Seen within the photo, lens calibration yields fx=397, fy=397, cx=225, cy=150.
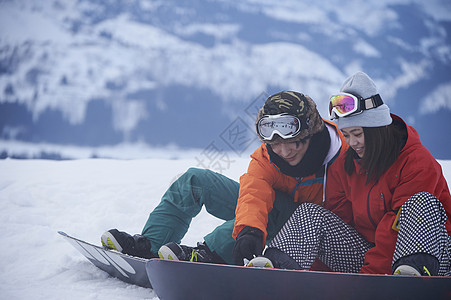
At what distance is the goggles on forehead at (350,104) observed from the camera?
1104mm

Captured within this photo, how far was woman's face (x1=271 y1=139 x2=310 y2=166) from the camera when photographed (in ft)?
4.11

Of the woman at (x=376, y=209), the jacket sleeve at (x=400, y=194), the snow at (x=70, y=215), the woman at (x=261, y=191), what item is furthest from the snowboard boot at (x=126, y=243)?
the jacket sleeve at (x=400, y=194)

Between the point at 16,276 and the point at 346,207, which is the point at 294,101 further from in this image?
the point at 16,276

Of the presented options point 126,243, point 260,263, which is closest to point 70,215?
point 126,243

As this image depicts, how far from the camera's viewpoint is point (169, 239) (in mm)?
1461

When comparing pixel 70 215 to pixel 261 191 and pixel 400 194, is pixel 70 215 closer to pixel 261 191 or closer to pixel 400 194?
pixel 261 191

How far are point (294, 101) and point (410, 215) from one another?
498mm

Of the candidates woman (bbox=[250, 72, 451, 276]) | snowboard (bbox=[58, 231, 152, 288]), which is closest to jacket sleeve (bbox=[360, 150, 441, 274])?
woman (bbox=[250, 72, 451, 276])

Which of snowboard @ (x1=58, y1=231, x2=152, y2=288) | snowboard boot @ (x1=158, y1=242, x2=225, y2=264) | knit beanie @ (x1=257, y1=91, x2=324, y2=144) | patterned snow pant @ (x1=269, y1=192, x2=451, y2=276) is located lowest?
snowboard @ (x1=58, y1=231, x2=152, y2=288)

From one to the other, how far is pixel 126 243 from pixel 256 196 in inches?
19.8

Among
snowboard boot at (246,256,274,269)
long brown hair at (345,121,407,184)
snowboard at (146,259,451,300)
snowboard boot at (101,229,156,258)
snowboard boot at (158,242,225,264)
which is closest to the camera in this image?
snowboard at (146,259,451,300)

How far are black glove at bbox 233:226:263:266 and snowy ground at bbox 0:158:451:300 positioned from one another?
1.28 feet

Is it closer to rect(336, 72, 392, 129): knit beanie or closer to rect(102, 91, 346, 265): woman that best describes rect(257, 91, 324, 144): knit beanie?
rect(102, 91, 346, 265): woman

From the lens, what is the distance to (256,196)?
124 centimetres
